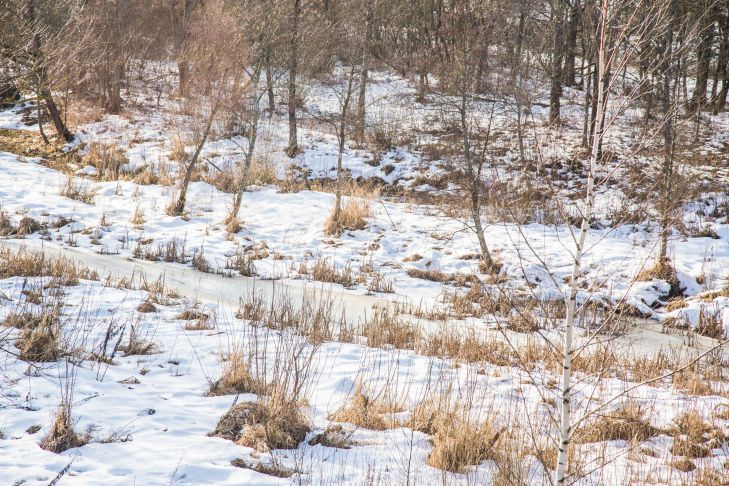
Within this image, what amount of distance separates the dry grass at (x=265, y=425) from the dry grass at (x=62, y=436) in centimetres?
79

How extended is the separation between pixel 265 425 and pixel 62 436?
1.17 m

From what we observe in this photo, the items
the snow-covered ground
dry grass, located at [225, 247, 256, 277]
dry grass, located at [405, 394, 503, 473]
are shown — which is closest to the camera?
the snow-covered ground

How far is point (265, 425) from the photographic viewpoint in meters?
3.68

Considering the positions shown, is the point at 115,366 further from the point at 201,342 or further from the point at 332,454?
the point at 332,454

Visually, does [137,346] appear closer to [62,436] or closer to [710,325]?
[62,436]

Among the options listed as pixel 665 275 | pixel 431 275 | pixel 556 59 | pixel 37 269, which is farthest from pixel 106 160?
pixel 665 275

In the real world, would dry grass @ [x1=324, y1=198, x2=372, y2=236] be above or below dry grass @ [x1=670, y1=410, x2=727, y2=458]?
above

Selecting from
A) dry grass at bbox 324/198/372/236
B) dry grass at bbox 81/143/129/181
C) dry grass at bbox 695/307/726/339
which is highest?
dry grass at bbox 81/143/129/181

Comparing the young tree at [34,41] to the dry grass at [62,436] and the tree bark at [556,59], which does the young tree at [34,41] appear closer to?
the dry grass at [62,436]

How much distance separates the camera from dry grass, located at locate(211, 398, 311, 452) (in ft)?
11.6

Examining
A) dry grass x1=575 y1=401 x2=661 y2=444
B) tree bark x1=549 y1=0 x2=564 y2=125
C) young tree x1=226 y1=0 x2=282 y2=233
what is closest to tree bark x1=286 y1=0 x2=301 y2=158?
young tree x1=226 y1=0 x2=282 y2=233

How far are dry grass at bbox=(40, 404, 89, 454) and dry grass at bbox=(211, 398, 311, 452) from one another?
0.79 meters

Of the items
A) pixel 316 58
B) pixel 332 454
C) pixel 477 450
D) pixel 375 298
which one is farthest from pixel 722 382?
pixel 316 58

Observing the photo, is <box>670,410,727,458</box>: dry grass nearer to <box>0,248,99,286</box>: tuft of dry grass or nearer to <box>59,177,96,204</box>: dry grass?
<box>0,248,99,286</box>: tuft of dry grass
